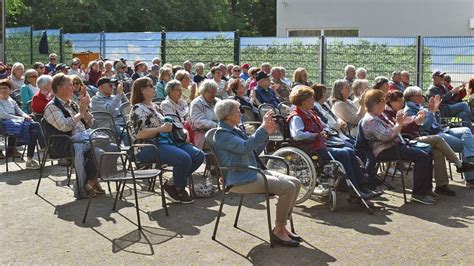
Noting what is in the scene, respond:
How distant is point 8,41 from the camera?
80.6 feet

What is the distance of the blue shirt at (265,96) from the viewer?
10516 mm

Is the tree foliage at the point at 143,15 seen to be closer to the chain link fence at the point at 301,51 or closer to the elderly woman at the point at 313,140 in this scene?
the chain link fence at the point at 301,51

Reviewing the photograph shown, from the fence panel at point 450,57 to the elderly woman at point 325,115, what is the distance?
7332mm

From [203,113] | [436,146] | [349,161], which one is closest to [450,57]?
[436,146]

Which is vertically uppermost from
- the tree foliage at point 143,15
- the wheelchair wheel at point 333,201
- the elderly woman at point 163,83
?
the tree foliage at point 143,15

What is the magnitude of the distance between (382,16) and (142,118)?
2028 centimetres

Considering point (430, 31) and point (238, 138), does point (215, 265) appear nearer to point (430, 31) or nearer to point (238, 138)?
point (238, 138)

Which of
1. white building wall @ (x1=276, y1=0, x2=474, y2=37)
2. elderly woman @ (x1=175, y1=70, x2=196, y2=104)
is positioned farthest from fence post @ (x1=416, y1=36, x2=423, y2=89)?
white building wall @ (x1=276, y1=0, x2=474, y2=37)

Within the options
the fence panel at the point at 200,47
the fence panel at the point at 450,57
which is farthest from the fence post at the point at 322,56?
the fence panel at the point at 200,47

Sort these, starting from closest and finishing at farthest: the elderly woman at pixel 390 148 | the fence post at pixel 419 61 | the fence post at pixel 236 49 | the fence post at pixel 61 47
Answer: the elderly woman at pixel 390 148 → the fence post at pixel 419 61 → the fence post at pixel 236 49 → the fence post at pixel 61 47

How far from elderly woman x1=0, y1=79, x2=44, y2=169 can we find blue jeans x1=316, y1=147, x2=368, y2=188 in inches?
170

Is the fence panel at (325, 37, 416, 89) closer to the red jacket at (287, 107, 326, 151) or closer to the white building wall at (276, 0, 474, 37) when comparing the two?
the white building wall at (276, 0, 474, 37)

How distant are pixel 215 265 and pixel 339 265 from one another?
991 millimetres

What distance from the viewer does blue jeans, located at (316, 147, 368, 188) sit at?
6.88 metres
